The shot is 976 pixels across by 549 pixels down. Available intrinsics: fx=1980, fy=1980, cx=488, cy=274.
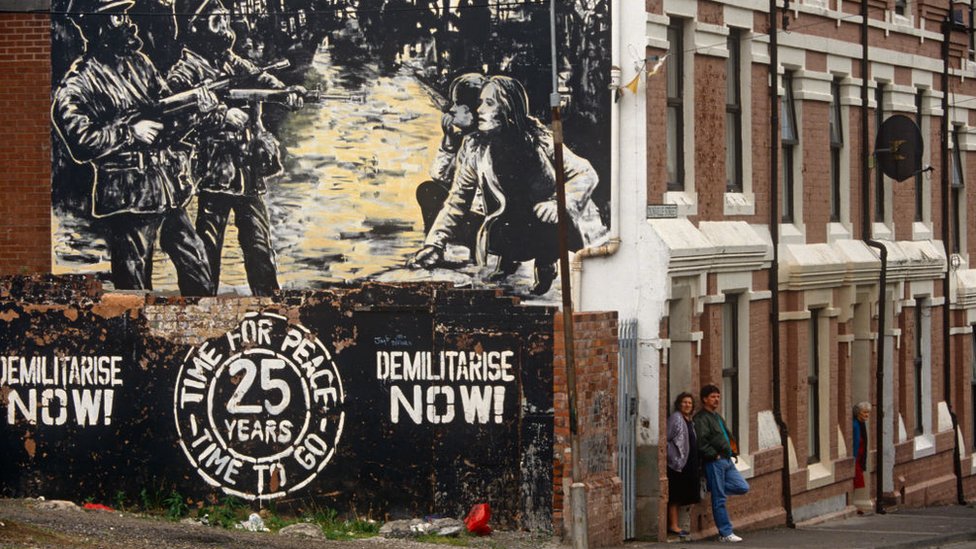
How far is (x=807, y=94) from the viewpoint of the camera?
26.0 m

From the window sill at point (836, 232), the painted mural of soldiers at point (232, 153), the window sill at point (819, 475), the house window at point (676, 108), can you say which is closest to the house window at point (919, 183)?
the window sill at point (836, 232)

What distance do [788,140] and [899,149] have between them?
9.35ft

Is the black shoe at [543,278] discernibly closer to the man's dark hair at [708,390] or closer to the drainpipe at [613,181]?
the drainpipe at [613,181]

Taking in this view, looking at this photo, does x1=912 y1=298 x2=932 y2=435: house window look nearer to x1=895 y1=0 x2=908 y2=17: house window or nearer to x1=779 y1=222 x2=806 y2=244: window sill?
x1=895 y1=0 x2=908 y2=17: house window

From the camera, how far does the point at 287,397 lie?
21.2 metres

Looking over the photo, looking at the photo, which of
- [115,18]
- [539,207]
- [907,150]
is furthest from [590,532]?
[907,150]

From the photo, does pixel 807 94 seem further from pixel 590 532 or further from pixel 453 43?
pixel 590 532

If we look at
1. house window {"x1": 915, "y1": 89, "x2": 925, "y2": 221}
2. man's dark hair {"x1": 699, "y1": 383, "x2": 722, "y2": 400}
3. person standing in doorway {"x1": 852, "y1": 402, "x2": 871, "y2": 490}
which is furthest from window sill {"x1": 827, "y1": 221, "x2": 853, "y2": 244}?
man's dark hair {"x1": 699, "y1": 383, "x2": 722, "y2": 400}

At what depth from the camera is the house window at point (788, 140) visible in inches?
1007

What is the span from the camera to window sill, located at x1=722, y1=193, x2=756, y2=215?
23.6 metres

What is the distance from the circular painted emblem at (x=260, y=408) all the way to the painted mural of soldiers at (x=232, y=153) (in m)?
0.72

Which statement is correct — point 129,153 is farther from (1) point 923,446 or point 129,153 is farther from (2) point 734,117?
(1) point 923,446

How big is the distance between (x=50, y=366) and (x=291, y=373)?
106 inches

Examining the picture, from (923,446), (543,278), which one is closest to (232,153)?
(543,278)
